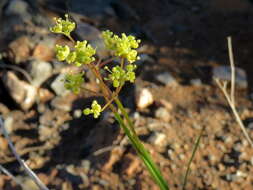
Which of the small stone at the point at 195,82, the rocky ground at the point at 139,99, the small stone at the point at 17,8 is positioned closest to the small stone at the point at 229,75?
the rocky ground at the point at 139,99

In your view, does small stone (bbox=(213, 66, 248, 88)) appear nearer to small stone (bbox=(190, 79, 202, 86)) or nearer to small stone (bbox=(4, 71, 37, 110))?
small stone (bbox=(190, 79, 202, 86))

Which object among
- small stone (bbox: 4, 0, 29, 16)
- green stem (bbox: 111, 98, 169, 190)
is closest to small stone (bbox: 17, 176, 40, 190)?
green stem (bbox: 111, 98, 169, 190)

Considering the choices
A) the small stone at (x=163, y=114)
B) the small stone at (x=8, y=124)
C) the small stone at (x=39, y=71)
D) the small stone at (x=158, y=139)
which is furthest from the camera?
the small stone at (x=39, y=71)

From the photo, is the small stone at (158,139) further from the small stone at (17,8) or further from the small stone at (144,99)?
the small stone at (17,8)

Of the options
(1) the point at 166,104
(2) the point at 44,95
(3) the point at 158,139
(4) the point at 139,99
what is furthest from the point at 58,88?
(3) the point at 158,139

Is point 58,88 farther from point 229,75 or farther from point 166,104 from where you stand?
point 229,75

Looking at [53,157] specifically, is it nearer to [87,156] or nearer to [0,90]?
[87,156]

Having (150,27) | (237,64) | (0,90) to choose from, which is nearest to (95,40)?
(150,27)
